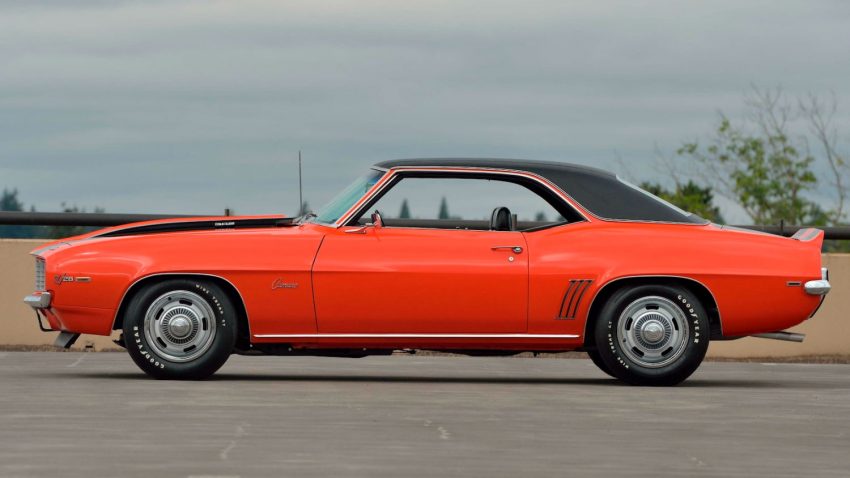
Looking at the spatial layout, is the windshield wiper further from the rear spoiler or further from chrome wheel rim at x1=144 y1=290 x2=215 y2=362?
the rear spoiler

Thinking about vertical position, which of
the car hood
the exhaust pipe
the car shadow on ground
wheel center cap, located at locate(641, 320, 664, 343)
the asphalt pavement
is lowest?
the car shadow on ground

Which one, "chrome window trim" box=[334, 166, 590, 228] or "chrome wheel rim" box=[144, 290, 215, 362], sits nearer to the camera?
"chrome wheel rim" box=[144, 290, 215, 362]

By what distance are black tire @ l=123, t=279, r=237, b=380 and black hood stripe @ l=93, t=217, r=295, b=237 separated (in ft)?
1.86

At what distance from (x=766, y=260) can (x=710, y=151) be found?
41.3m

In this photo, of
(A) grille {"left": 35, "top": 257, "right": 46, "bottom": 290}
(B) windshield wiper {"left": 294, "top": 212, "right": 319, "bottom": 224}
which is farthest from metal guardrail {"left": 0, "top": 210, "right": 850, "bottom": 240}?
(A) grille {"left": 35, "top": 257, "right": 46, "bottom": 290}

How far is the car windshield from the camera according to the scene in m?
10.5

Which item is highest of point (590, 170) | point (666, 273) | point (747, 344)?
point (590, 170)

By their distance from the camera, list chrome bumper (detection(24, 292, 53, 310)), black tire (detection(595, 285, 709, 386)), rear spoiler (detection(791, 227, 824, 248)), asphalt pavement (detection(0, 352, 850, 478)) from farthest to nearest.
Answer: rear spoiler (detection(791, 227, 824, 248))
chrome bumper (detection(24, 292, 53, 310))
black tire (detection(595, 285, 709, 386))
asphalt pavement (detection(0, 352, 850, 478))

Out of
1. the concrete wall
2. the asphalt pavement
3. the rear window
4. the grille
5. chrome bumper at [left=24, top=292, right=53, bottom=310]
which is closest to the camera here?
the asphalt pavement

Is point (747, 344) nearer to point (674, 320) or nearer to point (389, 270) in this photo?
point (674, 320)

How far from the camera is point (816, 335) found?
14.5 m

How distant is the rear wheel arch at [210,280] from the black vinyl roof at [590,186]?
1.32 meters

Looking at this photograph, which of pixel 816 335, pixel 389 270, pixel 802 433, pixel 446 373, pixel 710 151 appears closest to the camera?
pixel 802 433

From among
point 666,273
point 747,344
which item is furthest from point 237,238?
point 747,344
